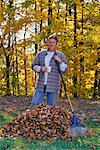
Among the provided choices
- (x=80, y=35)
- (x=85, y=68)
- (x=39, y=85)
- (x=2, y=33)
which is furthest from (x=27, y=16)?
(x=39, y=85)

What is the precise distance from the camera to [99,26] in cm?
1942

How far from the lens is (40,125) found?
7.12 m

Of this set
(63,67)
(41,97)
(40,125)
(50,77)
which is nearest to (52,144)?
(40,125)

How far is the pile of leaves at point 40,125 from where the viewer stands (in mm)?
6995

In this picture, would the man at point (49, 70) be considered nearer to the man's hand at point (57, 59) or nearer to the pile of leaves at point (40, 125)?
the man's hand at point (57, 59)

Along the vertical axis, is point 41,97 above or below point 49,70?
below

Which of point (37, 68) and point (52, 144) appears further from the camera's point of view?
point (37, 68)

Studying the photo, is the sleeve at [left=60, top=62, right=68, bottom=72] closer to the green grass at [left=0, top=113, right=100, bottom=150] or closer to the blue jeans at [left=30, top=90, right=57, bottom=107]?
the blue jeans at [left=30, top=90, right=57, bottom=107]

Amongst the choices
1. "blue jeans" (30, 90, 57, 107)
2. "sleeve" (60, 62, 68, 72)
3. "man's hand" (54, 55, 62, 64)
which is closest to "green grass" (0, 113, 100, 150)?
"blue jeans" (30, 90, 57, 107)

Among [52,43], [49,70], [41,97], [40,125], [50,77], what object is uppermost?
[52,43]

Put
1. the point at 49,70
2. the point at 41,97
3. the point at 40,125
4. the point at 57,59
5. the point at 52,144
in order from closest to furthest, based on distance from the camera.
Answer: the point at 52,144
the point at 40,125
the point at 57,59
the point at 49,70
the point at 41,97

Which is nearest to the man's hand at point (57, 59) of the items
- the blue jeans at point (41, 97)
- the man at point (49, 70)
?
the man at point (49, 70)

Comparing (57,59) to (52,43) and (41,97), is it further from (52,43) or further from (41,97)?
(41,97)

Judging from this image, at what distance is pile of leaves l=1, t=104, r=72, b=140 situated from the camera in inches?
275
